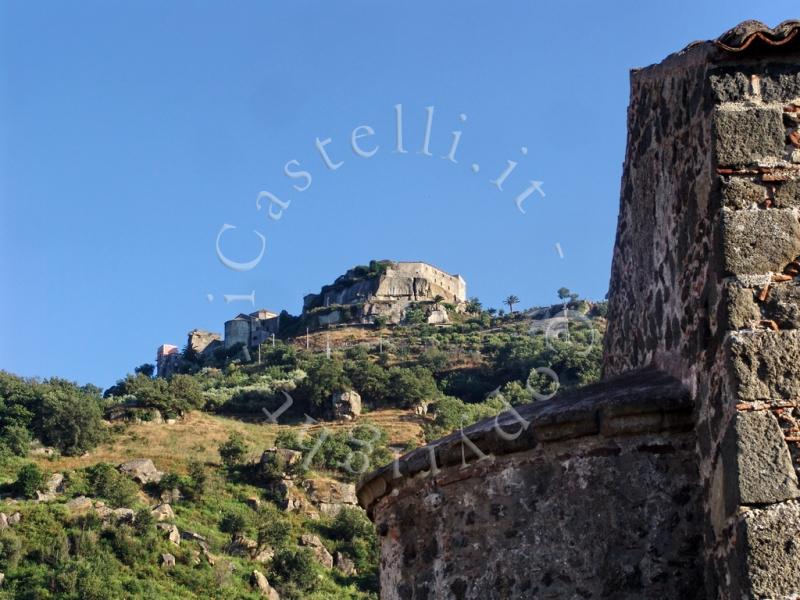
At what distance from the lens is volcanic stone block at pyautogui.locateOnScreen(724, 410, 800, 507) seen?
5273 millimetres

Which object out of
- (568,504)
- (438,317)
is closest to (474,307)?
(438,317)

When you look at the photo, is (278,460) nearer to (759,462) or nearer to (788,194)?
(788,194)

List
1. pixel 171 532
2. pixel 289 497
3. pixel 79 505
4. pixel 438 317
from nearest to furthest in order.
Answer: pixel 171 532 < pixel 79 505 < pixel 289 497 < pixel 438 317

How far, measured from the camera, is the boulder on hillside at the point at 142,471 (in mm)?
68375

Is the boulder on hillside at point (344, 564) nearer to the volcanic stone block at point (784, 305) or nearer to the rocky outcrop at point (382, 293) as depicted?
the volcanic stone block at point (784, 305)

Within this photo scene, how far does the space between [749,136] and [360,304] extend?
120 metres

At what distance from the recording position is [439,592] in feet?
21.3

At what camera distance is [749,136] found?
585 centimetres

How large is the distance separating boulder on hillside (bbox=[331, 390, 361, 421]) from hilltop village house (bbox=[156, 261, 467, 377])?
37.2 metres

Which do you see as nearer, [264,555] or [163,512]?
[264,555]

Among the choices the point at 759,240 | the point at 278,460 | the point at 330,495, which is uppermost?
the point at 278,460

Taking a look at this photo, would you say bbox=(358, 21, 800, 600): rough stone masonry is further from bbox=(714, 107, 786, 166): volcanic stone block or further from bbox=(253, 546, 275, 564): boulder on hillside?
bbox=(253, 546, 275, 564): boulder on hillside

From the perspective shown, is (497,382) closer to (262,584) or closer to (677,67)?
(262,584)

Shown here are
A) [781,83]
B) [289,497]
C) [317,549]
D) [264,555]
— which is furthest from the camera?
[289,497]
